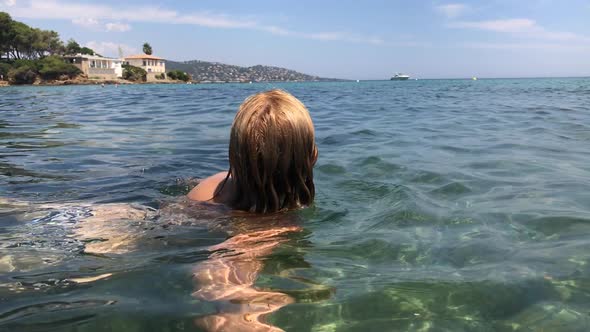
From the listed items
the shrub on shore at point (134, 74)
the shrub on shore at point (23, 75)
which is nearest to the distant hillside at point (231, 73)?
the shrub on shore at point (134, 74)

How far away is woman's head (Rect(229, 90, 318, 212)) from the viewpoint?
2504 mm

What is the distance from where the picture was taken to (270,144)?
8.24 feet

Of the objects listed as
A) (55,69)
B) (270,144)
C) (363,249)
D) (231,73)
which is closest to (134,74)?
(55,69)

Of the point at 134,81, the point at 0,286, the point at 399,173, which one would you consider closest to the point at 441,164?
the point at 399,173

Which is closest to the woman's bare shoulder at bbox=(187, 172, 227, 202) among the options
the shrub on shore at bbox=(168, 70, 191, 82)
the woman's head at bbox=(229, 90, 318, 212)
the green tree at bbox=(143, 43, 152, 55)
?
the woman's head at bbox=(229, 90, 318, 212)

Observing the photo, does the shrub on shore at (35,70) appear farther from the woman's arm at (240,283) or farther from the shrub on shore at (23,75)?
the woman's arm at (240,283)

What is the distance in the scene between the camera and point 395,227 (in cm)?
307

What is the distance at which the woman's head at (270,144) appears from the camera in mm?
2504

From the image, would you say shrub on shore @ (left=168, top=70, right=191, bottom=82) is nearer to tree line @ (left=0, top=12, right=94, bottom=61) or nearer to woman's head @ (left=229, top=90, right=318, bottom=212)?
tree line @ (left=0, top=12, right=94, bottom=61)

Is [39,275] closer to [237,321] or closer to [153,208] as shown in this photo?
[237,321]

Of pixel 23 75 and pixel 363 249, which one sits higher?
pixel 23 75

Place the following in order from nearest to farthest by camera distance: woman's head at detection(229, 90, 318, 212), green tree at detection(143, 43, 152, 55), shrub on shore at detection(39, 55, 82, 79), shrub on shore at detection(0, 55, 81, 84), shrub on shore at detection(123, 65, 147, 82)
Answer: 1. woman's head at detection(229, 90, 318, 212)
2. shrub on shore at detection(0, 55, 81, 84)
3. shrub on shore at detection(39, 55, 82, 79)
4. shrub on shore at detection(123, 65, 147, 82)
5. green tree at detection(143, 43, 152, 55)

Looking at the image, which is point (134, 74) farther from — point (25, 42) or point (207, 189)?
point (207, 189)

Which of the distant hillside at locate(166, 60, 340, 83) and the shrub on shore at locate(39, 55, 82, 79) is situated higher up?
the distant hillside at locate(166, 60, 340, 83)
